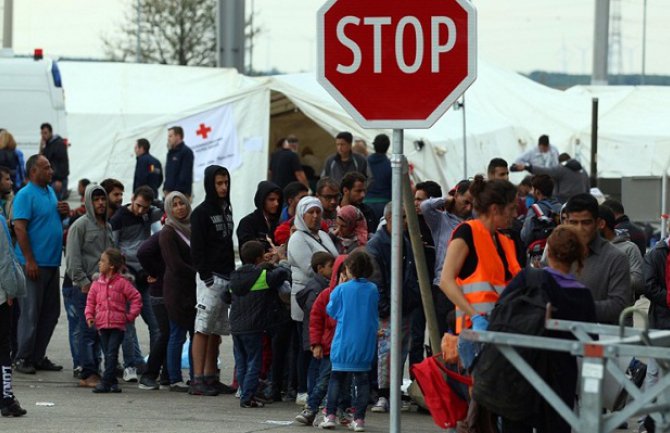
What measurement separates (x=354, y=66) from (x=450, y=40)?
44 cm

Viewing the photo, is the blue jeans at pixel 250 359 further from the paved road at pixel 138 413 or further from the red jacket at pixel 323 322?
the red jacket at pixel 323 322

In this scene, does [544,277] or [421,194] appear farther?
[421,194]

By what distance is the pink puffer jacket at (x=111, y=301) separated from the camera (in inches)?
469

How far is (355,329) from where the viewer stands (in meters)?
10.1

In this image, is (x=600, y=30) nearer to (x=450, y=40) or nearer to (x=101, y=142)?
(x=101, y=142)

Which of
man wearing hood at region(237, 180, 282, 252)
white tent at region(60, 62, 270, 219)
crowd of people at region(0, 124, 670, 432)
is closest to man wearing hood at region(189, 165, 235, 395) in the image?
crowd of people at region(0, 124, 670, 432)

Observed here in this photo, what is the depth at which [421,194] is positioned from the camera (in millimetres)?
11945

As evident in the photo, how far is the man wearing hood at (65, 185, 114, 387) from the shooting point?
12.4 meters

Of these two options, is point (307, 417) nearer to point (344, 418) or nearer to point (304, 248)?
Result: point (344, 418)

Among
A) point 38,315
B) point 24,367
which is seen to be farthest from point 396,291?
point 24,367

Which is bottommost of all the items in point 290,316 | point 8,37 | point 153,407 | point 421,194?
point 153,407

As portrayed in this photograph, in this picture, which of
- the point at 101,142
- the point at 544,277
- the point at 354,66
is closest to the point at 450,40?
the point at 354,66

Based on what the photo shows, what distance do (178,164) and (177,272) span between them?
31.7 ft

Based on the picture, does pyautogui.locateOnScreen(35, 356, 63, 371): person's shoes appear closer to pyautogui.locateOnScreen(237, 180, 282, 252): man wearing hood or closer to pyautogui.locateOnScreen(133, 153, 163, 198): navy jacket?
pyautogui.locateOnScreen(237, 180, 282, 252): man wearing hood
